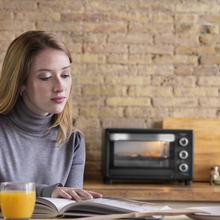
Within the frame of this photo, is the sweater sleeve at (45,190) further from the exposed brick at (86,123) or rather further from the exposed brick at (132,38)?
the exposed brick at (132,38)

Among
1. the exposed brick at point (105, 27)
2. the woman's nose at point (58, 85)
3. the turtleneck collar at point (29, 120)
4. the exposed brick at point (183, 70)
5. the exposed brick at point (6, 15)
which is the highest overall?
the exposed brick at point (6, 15)

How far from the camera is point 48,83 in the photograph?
6.17ft

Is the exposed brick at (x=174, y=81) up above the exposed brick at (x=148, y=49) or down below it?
below

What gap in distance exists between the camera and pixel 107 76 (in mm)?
3682

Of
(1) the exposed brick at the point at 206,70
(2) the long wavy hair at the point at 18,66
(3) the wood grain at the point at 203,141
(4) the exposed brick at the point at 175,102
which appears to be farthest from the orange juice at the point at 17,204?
(1) the exposed brick at the point at 206,70

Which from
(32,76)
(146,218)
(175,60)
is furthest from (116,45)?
(146,218)

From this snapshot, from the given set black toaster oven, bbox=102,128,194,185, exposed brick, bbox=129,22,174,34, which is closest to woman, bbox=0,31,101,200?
black toaster oven, bbox=102,128,194,185

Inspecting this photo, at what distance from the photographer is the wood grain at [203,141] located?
3566mm

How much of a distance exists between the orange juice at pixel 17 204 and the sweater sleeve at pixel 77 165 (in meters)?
0.75

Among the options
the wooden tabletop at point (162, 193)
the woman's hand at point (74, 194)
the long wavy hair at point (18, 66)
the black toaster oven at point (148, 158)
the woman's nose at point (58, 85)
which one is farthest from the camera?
the black toaster oven at point (148, 158)

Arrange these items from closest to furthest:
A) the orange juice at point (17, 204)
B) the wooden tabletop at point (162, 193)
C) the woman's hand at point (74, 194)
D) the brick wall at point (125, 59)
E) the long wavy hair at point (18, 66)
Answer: the orange juice at point (17, 204) < the woman's hand at point (74, 194) < the long wavy hair at point (18, 66) < the wooden tabletop at point (162, 193) < the brick wall at point (125, 59)

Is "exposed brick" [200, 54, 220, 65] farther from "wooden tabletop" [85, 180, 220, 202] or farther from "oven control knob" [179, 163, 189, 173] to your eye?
"wooden tabletop" [85, 180, 220, 202]

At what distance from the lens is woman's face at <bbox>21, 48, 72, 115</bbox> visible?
73.4 inches

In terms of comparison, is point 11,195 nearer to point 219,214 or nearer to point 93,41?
point 219,214
